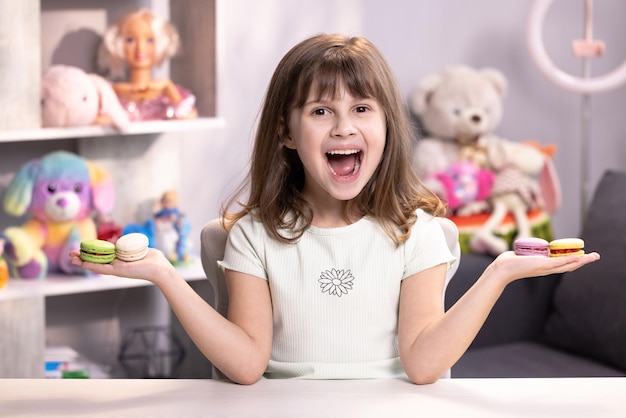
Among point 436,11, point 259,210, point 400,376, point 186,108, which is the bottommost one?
point 400,376

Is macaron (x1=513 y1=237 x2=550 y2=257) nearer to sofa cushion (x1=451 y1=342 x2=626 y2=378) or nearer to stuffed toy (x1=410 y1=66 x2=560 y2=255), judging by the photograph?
sofa cushion (x1=451 y1=342 x2=626 y2=378)

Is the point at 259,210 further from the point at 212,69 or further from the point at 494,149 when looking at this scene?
the point at 494,149

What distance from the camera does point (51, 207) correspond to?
8.14 ft

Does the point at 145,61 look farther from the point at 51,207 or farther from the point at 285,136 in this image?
the point at 285,136

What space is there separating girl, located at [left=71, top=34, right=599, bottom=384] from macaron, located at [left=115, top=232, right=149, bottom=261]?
12 cm

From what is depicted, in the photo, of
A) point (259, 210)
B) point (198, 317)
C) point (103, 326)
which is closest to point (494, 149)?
point (103, 326)

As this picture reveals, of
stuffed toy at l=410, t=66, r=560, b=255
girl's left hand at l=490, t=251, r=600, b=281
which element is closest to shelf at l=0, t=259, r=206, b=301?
stuffed toy at l=410, t=66, r=560, b=255

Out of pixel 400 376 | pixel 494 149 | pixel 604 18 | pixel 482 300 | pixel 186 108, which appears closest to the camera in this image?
pixel 482 300

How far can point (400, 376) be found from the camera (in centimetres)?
145

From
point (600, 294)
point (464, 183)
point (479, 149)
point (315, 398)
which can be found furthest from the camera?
point (479, 149)

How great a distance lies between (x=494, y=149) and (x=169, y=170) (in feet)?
3.12

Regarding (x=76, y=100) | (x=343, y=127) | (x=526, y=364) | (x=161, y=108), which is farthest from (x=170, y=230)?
(x=343, y=127)

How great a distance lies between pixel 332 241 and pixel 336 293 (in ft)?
0.25

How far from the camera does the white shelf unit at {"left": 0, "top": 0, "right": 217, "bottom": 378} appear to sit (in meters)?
2.39
